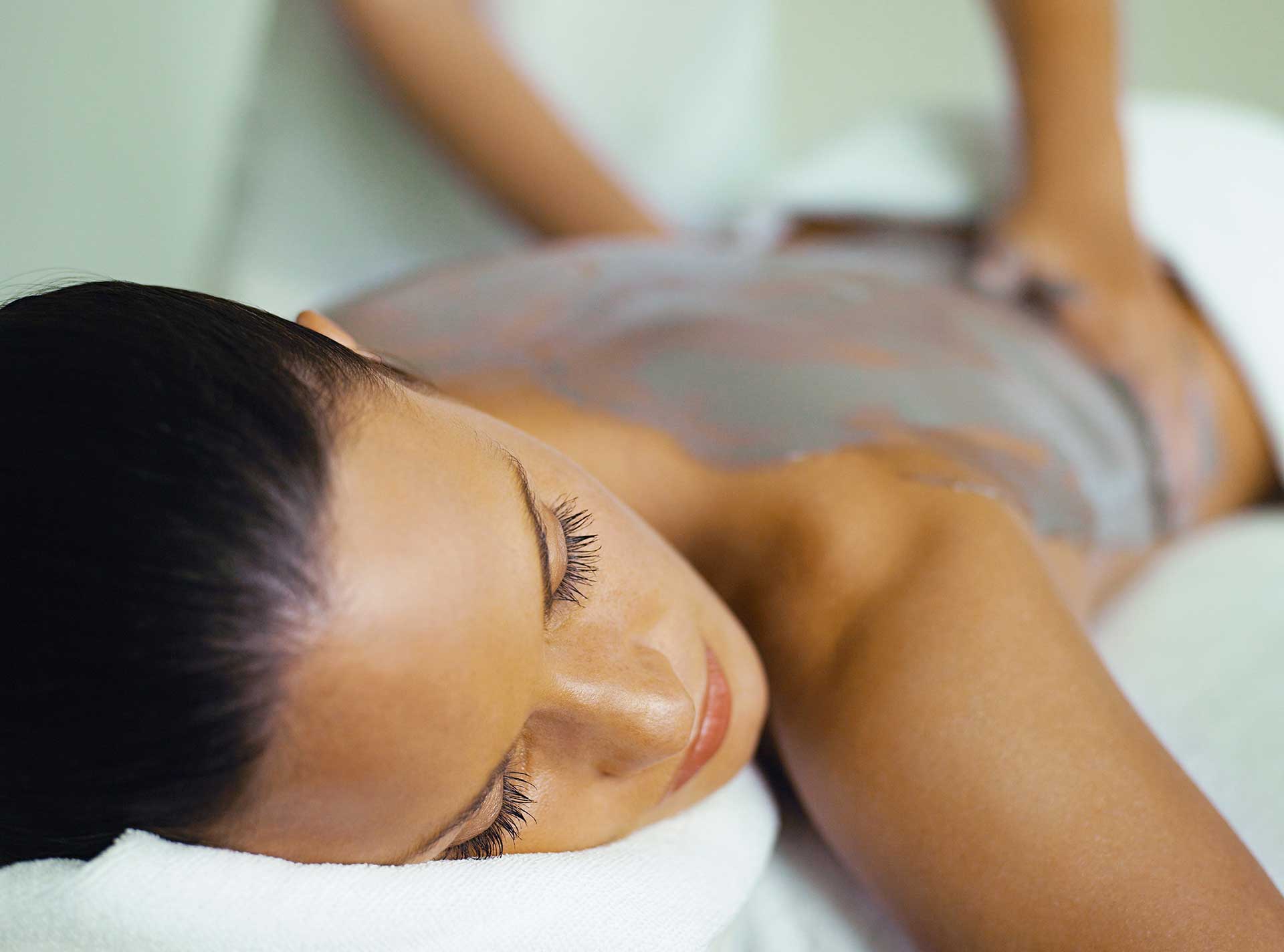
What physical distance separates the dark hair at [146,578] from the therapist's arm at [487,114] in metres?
0.87

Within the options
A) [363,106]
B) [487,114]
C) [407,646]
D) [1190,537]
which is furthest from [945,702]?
[363,106]

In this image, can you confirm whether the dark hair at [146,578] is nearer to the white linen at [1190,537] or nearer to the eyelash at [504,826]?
the eyelash at [504,826]

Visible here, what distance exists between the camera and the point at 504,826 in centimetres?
55

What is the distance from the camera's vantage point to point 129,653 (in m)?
0.44

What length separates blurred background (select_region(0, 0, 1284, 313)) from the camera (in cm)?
111

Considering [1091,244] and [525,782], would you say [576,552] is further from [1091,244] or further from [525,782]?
[1091,244]

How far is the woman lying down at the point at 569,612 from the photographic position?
450 millimetres

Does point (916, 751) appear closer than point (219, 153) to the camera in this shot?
Yes

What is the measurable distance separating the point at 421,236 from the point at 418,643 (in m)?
1.09

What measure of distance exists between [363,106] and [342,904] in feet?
3.72

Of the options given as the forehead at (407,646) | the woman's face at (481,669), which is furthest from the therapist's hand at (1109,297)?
the forehead at (407,646)

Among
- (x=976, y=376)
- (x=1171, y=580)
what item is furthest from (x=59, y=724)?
(x=1171, y=580)

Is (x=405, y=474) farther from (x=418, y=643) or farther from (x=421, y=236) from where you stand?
(x=421, y=236)

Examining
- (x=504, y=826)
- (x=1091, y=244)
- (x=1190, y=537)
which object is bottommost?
(x=1190, y=537)
